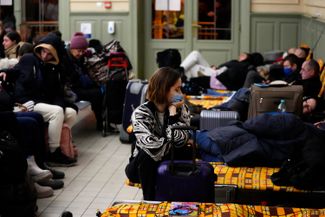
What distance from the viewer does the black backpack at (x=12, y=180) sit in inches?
232

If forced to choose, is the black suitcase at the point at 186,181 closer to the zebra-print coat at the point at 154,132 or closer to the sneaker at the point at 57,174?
the zebra-print coat at the point at 154,132

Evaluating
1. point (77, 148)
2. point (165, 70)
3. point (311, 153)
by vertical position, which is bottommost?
point (77, 148)

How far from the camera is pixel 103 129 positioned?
9773mm

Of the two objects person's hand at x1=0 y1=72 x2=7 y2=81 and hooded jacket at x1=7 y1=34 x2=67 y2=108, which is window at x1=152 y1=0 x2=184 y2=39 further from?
person's hand at x1=0 y1=72 x2=7 y2=81

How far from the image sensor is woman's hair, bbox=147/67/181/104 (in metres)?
5.50

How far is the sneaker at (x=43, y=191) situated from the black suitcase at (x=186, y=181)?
1986 millimetres

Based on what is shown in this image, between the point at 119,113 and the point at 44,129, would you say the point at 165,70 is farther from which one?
the point at 119,113

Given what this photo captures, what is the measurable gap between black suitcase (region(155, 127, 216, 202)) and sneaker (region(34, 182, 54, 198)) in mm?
1986

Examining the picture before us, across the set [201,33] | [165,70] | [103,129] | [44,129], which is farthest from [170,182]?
[201,33]

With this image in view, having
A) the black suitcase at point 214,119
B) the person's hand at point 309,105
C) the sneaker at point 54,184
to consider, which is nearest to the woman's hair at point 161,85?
the black suitcase at point 214,119

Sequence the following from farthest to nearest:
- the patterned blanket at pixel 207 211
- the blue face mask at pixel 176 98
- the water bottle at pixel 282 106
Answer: the water bottle at pixel 282 106 → the blue face mask at pixel 176 98 → the patterned blanket at pixel 207 211

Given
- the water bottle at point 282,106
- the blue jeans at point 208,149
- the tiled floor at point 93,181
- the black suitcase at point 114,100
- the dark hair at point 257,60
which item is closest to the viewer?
the blue jeans at point 208,149

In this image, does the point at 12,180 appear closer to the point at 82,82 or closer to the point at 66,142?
Result: the point at 66,142

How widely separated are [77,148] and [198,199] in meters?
4.10
